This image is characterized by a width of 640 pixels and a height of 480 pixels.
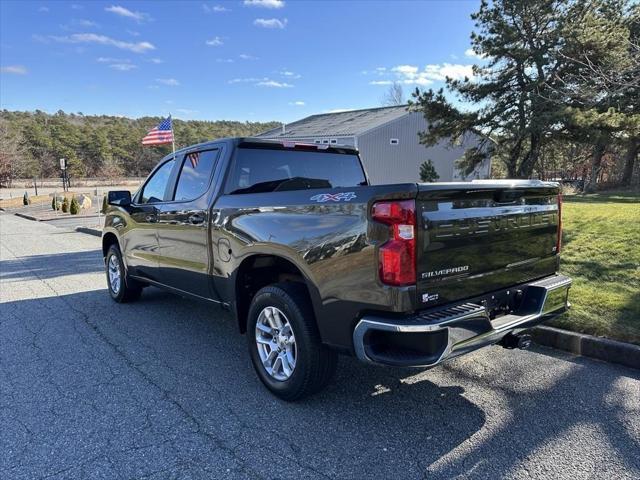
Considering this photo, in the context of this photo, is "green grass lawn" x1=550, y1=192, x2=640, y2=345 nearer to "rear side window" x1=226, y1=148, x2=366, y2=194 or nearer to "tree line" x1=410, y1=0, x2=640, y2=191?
"rear side window" x1=226, y1=148, x2=366, y2=194

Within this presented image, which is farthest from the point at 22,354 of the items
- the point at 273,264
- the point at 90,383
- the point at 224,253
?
the point at 273,264

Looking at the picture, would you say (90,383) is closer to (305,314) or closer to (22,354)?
(22,354)

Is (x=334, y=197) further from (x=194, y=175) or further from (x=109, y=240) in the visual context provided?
(x=109, y=240)

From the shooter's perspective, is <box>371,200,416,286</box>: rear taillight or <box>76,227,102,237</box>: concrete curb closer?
<box>371,200,416,286</box>: rear taillight

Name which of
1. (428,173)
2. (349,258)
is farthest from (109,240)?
(428,173)

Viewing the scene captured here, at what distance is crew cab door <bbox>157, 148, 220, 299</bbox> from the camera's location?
4.17 metres

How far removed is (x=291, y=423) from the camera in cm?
304

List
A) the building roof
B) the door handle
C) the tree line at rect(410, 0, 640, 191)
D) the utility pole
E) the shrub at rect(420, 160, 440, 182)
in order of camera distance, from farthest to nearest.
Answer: the utility pole → the building roof → the shrub at rect(420, 160, 440, 182) → the tree line at rect(410, 0, 640, 191) → the door handle

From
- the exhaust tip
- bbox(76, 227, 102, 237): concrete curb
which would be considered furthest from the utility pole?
the exhaust tip

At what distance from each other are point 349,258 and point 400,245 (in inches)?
14.0

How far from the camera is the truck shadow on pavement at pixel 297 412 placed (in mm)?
2641

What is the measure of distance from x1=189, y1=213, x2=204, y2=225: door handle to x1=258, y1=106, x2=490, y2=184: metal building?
1000 inches

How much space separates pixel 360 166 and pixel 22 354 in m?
3.86

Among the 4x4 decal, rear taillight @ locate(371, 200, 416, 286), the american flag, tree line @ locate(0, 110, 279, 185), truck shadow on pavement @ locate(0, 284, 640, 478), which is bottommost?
truck shadow on pavement @ locate(0, 284, 640, 478)
